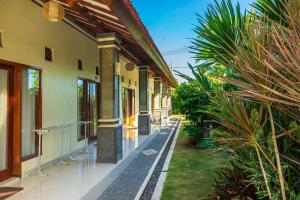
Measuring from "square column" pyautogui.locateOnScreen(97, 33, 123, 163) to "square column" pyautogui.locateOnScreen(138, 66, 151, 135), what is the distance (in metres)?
6.19

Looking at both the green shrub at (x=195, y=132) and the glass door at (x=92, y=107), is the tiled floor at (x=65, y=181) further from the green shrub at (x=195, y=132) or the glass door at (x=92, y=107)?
the green shrub at (x=195, y=132)

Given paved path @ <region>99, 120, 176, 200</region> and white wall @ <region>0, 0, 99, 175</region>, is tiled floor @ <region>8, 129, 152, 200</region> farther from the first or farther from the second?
white wall @ <region>0, 0, 99, 175</region>

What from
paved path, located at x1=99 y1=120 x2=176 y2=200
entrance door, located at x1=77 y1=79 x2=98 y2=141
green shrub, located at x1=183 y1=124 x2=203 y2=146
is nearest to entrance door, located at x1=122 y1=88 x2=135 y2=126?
entrance door, located at x1=77 y1=79 x2=98 y2=141

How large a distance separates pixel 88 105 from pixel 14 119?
176 inches

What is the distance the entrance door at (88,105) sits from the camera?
31.4 feet

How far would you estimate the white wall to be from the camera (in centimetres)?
567

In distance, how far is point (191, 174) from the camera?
6500mm

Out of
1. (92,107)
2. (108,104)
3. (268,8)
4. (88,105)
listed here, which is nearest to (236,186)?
(268,8)

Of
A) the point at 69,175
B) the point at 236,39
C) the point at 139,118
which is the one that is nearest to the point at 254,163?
the point at 236,39

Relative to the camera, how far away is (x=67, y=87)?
327 inches

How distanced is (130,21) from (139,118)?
8243 millimetres

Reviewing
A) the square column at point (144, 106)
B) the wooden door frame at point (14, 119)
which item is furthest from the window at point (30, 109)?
the square column at point (144, 106)

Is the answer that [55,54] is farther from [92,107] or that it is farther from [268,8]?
[268,8]

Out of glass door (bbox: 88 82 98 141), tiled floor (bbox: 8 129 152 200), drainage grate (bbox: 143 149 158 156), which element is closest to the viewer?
tiled floor (bbox: 8 129 152 200)
